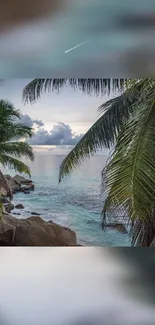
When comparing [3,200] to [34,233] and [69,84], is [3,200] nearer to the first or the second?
[34,233]

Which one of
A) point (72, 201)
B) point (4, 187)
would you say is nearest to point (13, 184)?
point (4, 187)

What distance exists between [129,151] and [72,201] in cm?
132

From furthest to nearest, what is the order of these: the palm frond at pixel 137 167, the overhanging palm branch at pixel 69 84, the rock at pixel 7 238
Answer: the rock at pixel 7 238, the overhanging palm branch at pixel 69 84, the palm frond at pixel 137 167

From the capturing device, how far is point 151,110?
2.71 metres

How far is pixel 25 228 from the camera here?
3729 mm

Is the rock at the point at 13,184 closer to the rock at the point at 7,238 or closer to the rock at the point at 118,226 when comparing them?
the rock at the point at 7,238

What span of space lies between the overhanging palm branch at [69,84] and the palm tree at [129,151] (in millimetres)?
13

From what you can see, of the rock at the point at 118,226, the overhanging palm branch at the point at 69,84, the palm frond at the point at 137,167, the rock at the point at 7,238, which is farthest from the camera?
the rock at the point at 7,238

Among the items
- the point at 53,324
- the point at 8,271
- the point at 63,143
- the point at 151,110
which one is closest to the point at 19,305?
the point at 53,324

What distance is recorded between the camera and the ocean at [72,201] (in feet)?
12.0

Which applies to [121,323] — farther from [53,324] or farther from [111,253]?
A: [111,253]

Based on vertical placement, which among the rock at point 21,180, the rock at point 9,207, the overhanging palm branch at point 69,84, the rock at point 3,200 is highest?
the overhanging palm branch at point 69,84

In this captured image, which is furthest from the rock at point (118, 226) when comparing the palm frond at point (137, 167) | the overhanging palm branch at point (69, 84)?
the overhanging palm branch at point (69, 84)

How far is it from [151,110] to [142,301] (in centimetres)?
151
